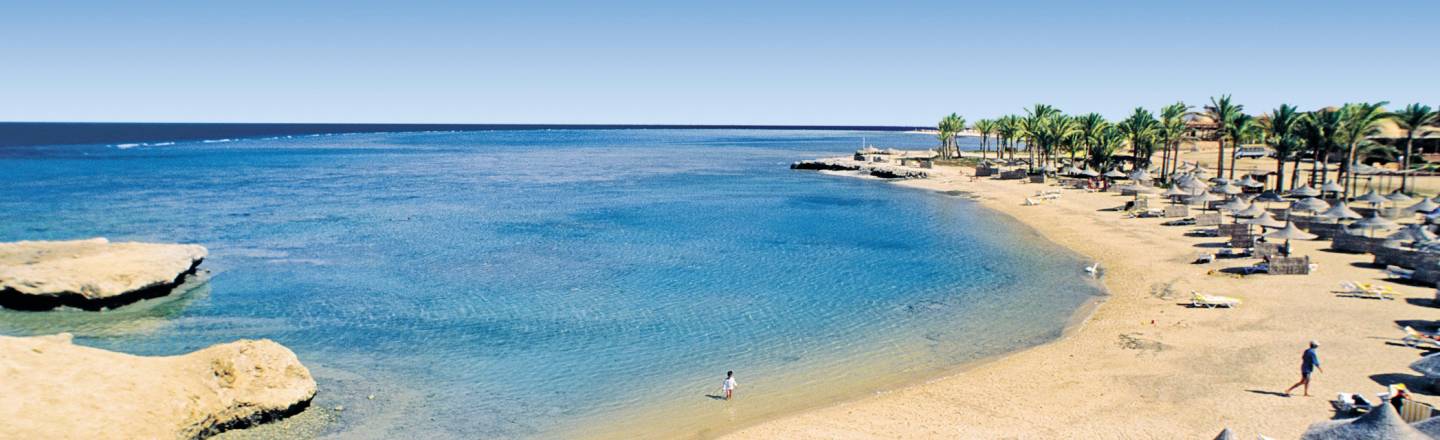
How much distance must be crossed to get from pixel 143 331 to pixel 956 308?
2849 centimetres

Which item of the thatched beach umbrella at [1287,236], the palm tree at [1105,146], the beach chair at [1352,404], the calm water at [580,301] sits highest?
the palm tree at [1105,146]

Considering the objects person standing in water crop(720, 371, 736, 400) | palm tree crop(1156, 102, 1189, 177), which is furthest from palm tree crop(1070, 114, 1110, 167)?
person standing in water crop(720, 371, 736, 400)

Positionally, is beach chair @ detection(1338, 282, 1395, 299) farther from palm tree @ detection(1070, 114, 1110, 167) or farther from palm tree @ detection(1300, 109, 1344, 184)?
palm tree @ detection(1070, 114, 1110, 167)

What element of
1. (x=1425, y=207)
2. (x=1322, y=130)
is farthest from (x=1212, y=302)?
(x=1322, y=130)

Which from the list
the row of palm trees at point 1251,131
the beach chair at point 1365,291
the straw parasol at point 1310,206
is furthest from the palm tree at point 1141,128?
the beach chair at point 1365,291

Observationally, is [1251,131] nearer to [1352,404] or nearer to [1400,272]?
[1400,272]

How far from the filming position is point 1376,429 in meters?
13.3

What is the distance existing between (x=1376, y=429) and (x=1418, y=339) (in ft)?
40.5

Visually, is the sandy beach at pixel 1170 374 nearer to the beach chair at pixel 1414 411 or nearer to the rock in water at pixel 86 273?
the beach chair at pixel 1414 411

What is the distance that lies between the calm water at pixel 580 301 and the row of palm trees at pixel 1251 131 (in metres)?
22.0

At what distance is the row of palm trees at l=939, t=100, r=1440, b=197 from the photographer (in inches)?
2191

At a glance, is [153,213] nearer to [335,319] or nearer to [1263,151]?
[335,319]

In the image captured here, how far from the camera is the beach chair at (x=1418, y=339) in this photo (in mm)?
21675

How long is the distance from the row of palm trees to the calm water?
21951 millimetres
